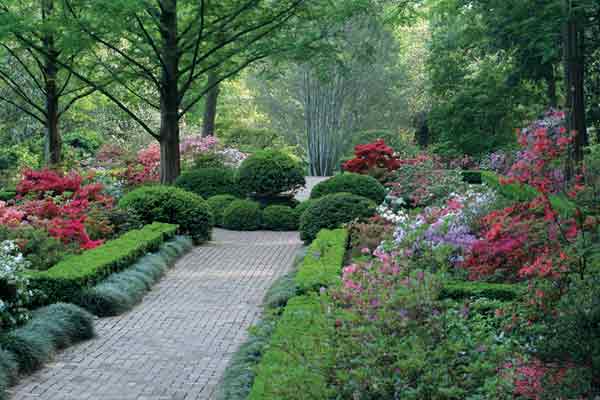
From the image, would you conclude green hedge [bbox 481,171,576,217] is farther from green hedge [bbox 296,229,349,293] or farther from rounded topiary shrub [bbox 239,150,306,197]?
rounded topiary shrub [bbox 239,150,306,197]

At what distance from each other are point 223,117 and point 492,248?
27603mm

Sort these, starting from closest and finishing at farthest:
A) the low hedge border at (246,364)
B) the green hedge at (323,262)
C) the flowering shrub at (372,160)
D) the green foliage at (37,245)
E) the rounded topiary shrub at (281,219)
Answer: the low hedge border at (246,364) → the green hedge at (323,262) → the green foliage at (37,245) → the rounded topiary shrub at (281,219) → the flowering shrub at (372,160)

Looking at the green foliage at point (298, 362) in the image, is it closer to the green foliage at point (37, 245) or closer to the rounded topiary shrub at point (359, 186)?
the green foliage at point (37, 245)

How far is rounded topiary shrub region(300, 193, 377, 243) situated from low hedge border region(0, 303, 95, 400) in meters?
5.76

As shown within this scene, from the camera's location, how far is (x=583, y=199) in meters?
6.79

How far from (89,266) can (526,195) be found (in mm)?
4811

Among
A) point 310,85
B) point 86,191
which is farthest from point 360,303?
point 310,85

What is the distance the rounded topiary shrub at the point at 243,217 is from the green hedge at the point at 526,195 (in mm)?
7103

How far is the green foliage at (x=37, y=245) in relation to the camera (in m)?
9.09

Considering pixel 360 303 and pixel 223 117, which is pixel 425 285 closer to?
pixel 360 303

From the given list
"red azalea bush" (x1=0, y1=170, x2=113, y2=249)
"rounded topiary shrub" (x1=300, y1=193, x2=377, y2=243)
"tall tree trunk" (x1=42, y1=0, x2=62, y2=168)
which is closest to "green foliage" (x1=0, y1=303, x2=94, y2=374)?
"red azalea bush" (x1=0, y1=170, x2=113, y2=249)

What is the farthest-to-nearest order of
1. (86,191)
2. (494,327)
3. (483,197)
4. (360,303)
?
(86,191) < (483,197) < (494,327) < (360,303)

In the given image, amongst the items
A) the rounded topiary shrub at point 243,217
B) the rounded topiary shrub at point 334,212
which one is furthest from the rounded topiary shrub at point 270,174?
the rounded topiary shrub at point 334,212

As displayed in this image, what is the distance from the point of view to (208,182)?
17656 millimetres
